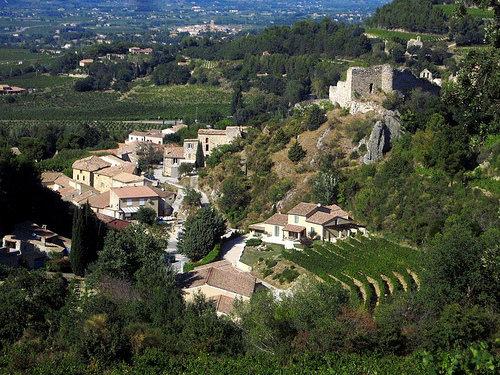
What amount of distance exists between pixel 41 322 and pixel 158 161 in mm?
37277

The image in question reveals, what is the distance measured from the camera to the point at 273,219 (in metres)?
36.6

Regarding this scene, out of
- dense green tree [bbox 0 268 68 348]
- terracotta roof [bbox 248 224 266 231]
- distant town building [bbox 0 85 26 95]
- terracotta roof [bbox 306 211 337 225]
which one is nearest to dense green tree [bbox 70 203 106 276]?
dense green tree [bbox 0 268 68 348]

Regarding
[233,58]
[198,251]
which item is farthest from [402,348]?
[233,58]

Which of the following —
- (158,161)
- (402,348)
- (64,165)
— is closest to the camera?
(402,348)

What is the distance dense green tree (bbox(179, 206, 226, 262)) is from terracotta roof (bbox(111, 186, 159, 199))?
28.8ft

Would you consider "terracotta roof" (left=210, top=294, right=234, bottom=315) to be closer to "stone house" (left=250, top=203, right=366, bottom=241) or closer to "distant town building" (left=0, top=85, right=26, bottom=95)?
"stone house" (left=250, top=203, right=366, bottom=241)

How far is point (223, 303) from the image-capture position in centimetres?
2608

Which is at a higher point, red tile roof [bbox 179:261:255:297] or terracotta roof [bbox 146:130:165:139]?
red tile roof [bbox 179:261:255:297]

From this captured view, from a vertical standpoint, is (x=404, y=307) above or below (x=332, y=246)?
above

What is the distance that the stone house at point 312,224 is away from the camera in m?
34.2

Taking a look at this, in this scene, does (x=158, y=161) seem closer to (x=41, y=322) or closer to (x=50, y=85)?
(x=41, y=322)

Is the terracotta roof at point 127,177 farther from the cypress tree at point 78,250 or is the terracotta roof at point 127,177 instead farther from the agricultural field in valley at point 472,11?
the agricultural field in valley at point 472,11

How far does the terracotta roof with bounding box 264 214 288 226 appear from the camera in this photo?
3606 centimetres

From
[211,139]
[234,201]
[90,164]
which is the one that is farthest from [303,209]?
[90,164]
